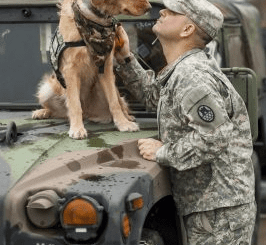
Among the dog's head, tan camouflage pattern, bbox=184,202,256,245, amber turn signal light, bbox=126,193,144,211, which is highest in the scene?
the dog's head

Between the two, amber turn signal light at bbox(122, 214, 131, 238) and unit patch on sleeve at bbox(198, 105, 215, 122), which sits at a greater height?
unit patch on sleeve at bbox(198, 105, 215, 122)

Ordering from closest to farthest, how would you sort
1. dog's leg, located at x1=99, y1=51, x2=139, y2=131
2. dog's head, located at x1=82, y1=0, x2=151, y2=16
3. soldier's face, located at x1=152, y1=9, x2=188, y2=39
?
1. soldier's face, located at x1=152, y1=9, x2=188, y2=39
2. dog's head, located at x1=82, y1=0, x2=151, y2=16
3. dog's leg, located at x1=99, y1=51, x2=139, y2=131

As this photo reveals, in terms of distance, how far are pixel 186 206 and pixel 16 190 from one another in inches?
32.4

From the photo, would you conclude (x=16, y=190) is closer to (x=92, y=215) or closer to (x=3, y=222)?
(x=3, y=222)

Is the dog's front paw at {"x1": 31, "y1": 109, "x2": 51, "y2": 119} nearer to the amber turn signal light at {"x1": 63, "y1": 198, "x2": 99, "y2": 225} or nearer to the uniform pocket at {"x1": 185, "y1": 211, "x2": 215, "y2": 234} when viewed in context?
the uniform pocket at {"x1": 185, "y1": 211, "x2": 215, "y2": 234}

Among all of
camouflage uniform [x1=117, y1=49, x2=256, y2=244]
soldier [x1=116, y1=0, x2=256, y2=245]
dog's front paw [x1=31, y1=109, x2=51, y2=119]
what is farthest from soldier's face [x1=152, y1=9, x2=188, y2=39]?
dog's front paw [x1=31, y1=109, x2=51, y2=119]

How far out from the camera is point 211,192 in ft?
11.4

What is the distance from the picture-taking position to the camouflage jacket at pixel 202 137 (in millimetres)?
3354

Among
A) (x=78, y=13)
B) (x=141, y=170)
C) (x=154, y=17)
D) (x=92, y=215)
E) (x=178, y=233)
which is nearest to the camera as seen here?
(x=92, y=215)

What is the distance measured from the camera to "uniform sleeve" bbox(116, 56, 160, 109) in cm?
425

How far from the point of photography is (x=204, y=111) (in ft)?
11.0

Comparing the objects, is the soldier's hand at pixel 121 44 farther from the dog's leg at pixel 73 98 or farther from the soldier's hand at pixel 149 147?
the soldier's hand at pixel 149 147


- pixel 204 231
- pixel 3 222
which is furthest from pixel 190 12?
pixel 3 222

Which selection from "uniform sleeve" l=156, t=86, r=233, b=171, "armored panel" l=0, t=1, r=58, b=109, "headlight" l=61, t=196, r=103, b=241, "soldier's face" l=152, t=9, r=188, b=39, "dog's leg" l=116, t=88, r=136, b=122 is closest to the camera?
"headlight" l=61, t=196, r=103, b=241
